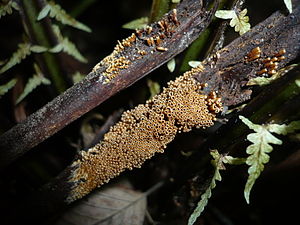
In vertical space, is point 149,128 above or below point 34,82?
below

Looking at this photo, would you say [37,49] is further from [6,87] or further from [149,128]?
[149,128]

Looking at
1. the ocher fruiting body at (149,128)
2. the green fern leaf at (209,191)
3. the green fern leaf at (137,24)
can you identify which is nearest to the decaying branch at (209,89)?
the ocher fruiting body at (149,128)

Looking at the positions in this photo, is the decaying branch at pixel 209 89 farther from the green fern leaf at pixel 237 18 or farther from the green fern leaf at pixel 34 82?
the green fern leaf at pixel 34 82

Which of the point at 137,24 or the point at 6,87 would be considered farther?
the point at 6,87

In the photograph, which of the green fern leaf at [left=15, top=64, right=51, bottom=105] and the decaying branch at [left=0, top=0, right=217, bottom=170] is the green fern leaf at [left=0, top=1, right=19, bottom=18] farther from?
the decaying branch at [left=0, top=0, right=217, bottom=170]

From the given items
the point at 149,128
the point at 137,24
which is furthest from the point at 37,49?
the point at 149,128
